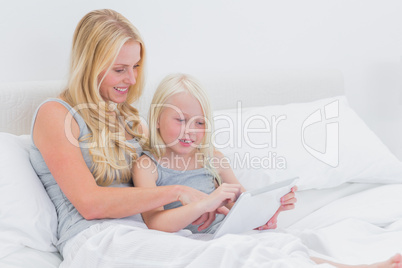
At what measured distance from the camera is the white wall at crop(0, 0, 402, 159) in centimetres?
180

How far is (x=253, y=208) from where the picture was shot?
1.28m

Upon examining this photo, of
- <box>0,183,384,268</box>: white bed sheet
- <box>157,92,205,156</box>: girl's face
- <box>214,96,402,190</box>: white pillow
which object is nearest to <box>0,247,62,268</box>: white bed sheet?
<box>0,183,384,268</box>: white bed sheet

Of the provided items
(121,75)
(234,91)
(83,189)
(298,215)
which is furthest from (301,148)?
(83,189)

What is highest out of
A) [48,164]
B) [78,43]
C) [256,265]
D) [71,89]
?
[78,43]

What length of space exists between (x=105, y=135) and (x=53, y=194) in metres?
0.24

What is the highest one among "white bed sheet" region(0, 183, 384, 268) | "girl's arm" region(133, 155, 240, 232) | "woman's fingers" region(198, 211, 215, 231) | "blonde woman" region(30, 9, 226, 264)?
"blonde woman" region(30, 9, 226, 264)

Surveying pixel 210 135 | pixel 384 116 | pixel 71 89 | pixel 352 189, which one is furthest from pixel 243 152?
pixel 384 116

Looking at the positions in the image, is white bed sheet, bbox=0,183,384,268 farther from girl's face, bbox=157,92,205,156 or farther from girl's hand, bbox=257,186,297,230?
girl's face, bbox=157,92,205,156

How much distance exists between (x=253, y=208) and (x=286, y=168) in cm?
57

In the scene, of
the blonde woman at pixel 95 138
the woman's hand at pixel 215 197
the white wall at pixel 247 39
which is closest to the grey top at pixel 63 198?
the blonde woman at pixel 95 138

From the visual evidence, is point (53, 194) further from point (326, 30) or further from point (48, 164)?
point (326, 30)

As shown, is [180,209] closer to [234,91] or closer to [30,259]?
[30,259]

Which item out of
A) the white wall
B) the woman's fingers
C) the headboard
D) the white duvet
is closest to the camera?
the white duvet

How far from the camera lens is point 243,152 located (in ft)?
Result: 6.04
